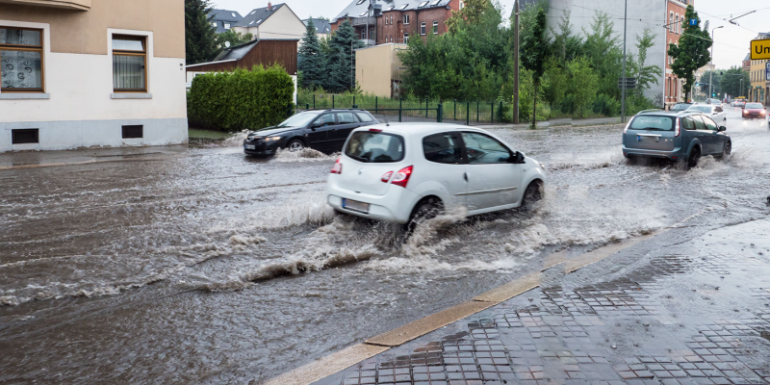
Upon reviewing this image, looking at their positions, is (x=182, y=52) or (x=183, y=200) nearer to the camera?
(x=183, y=200)

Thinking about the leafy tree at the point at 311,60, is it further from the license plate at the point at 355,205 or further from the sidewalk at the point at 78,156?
the license plate at the point at 355,205

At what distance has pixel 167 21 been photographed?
71.2 feet

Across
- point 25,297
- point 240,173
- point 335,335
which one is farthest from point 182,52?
point 335,335

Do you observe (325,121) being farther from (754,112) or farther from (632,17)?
(632,17)

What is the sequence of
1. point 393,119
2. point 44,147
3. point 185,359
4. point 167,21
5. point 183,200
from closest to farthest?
point 185,359 < point 183,200 < point 44,147 < point 167,21 < point 393,119

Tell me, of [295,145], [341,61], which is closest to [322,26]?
[341,61]

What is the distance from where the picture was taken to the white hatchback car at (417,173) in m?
8.34

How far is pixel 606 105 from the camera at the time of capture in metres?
52.0

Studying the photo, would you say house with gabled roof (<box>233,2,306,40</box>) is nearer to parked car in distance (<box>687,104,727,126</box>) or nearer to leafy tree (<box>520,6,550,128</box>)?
leafy tree (<box>520,6,550,128</box>)

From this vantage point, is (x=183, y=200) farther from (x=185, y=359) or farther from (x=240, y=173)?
(x=185, y=359)

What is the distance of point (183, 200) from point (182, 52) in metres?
12.4

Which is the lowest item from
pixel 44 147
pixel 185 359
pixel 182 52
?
pixel 185 359

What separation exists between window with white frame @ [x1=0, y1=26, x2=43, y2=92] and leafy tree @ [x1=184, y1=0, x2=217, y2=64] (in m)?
33.4

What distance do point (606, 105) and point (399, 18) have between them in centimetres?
4198
